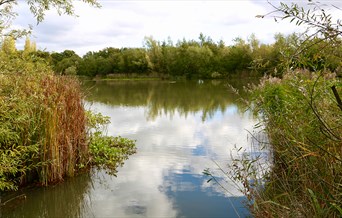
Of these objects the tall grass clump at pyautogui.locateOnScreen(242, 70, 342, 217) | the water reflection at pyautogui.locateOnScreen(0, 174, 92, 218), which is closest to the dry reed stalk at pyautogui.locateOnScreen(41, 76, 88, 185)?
the water reflection at pyautogui.locateOnScreen(0, 174, 92, 218)

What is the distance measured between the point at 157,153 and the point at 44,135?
11.1ft

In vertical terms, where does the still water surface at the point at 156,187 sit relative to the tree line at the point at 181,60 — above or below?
below

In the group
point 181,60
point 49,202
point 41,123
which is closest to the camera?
point 49,202

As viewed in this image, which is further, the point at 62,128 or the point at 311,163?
the point at 62,128

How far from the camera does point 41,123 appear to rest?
5.62 metres

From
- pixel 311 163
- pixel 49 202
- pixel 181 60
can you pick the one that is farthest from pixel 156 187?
pixel 181 60

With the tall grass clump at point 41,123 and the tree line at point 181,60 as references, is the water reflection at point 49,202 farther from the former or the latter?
the tree line at point 181,60

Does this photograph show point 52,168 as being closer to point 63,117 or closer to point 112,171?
point 63,117

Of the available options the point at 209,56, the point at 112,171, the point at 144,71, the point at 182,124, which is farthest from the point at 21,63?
the point at 144,71

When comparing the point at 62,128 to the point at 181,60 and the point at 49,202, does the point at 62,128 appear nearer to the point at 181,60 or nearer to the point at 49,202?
→ the point at 49,202

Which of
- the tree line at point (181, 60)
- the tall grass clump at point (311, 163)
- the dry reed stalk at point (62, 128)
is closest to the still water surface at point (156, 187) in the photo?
the dry reed stalk at point (62, 128)

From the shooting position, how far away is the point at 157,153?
8.44 m

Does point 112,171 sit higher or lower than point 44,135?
lower

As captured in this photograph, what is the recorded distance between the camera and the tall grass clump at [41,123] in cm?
523
